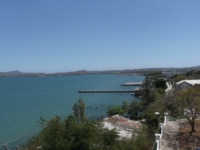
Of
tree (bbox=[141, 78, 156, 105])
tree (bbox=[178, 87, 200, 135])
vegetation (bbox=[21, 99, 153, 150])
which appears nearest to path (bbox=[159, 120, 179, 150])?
tree (bbox=[178, 87, 200, 135])

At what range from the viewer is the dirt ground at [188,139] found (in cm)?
1235

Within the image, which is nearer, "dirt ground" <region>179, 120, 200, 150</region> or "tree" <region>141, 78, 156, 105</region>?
"dirt ground" <region>179, 120, 200, 150</region>

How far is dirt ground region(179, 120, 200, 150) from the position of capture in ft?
40.5

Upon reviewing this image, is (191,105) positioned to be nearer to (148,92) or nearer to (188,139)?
(188,139)

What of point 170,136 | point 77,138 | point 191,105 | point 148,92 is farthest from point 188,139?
point 148,92

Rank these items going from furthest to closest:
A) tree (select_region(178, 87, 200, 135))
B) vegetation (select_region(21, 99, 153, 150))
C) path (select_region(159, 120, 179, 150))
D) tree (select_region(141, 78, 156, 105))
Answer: tree (select_region(141, 78, 156, 105)) < tree (select_region(178, 87, 200, 135)) < path (select_region(159, 120, 179, 150)) < vegetation (select_region(21, 99, 153, 150))

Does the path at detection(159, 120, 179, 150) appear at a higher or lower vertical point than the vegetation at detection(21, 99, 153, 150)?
lower

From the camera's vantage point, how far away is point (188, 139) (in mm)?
13328

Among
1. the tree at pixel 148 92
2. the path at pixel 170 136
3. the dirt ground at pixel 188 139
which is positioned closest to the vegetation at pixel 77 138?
the path at pixel 170 136

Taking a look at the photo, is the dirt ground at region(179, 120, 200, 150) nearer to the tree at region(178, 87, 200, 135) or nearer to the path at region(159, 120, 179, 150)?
the path at region(159, 120, 179, 150)

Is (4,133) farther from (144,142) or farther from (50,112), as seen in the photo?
(144,142)

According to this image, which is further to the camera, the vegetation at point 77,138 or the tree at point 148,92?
the tree at point 148,92

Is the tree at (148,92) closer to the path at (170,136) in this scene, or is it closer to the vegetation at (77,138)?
the path at (170,136)

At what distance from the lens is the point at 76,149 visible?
419 inches
